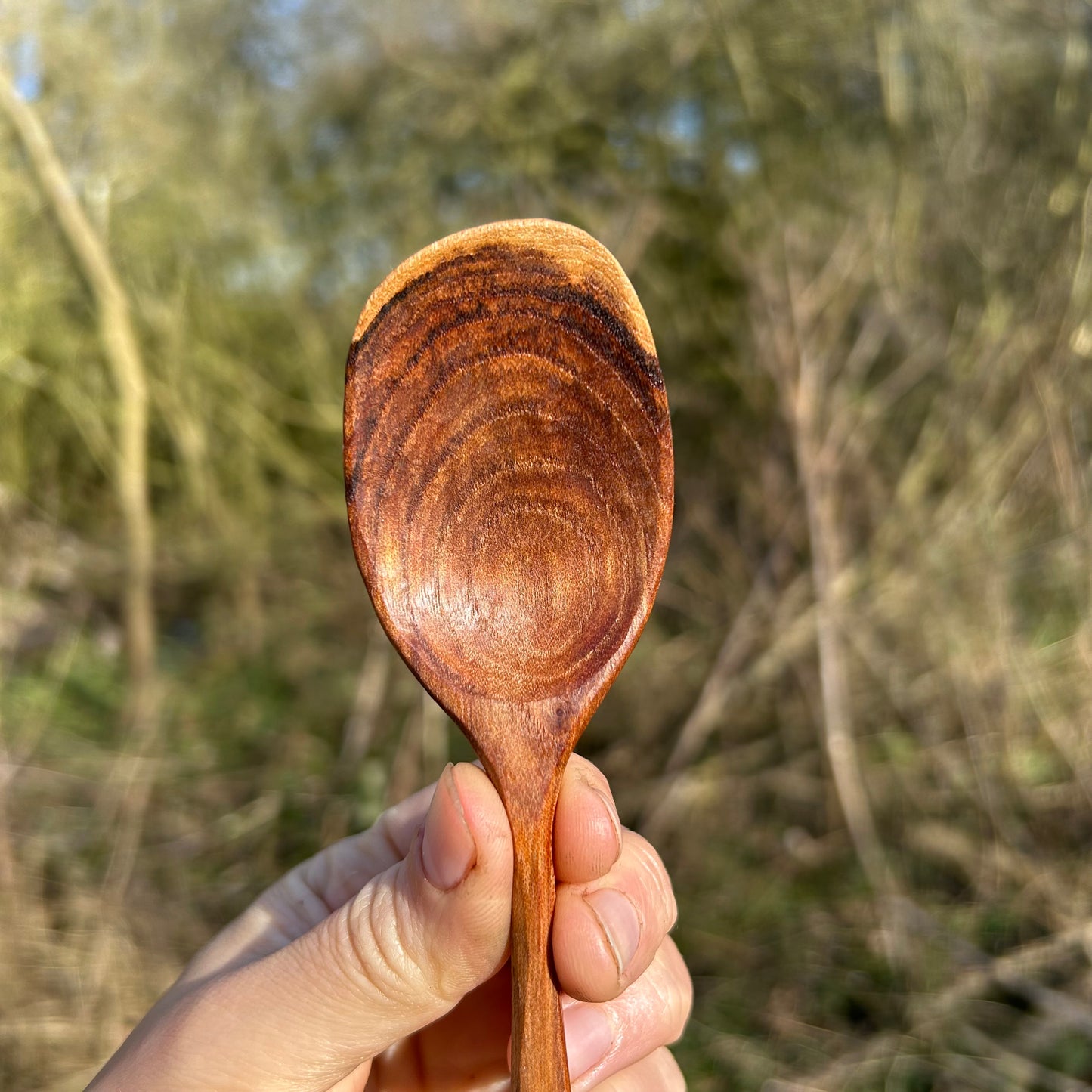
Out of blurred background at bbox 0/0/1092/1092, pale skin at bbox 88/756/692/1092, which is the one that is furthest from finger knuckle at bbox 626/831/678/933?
blurred background at bbox 0/0/1092/1092

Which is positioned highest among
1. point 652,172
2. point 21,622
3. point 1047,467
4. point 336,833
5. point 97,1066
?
point 652,172

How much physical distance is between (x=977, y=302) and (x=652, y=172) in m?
0.87

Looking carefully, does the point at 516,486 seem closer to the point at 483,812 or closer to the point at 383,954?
the point at 483,812

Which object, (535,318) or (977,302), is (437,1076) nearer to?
(535,318)

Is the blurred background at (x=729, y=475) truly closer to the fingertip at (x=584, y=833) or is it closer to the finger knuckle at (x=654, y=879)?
the finger knuckle at (x=654, y=879)

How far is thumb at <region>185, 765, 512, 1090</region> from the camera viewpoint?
2.25 feet

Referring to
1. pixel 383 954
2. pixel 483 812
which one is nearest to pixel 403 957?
pixel 383 954

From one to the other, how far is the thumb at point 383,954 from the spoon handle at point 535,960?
0.02 m

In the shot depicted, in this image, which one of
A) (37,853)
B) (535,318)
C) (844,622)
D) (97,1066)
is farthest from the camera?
(37,853)

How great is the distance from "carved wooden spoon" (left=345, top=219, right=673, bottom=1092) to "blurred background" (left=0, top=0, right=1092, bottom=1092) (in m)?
1.22

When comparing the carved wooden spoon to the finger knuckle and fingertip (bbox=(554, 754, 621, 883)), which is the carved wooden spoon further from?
the finger knuckle

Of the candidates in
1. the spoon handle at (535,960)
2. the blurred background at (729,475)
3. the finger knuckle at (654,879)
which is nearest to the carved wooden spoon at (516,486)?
the spoon handle at (535,960)

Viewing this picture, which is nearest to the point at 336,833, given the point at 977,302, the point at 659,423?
the point at 659,423

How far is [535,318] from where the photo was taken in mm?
761
